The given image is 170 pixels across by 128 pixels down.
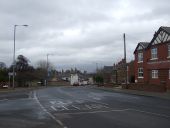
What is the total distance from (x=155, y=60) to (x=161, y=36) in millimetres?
3991

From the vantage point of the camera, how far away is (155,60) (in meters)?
54.8

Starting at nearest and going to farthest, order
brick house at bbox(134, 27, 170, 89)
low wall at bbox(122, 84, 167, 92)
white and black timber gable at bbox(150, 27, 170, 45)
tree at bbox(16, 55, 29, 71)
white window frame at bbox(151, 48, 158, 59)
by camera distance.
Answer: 1. low wall at bbox(122, 84, 167, 92)
2. white and black timber gable at bbox(150, 27, 170, 45)
3. brick house at bbox(134, 27, 170, 89)
4. white window frame at bbox(151, 48, 158, 59)
5. tree at bbox(16, 55, 29, 71)

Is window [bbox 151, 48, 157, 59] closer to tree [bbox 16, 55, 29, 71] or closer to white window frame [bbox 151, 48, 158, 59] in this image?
white window frame [bbox 151, 48, 158, 59]

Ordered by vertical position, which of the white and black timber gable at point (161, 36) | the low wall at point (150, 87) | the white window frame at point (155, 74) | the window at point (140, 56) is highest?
the white and black timber gable at point (161, 36)

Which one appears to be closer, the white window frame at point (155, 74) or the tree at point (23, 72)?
the white window frame at point (155, 74)

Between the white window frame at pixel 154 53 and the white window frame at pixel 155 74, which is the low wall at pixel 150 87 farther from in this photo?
the white window frame at pixel 154 53

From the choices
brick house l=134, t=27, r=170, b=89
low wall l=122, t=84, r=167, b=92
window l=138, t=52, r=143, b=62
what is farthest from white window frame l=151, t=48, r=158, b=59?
window l=138, t=52, r=143, b=62

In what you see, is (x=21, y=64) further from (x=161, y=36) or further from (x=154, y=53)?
(x=161, y=36)

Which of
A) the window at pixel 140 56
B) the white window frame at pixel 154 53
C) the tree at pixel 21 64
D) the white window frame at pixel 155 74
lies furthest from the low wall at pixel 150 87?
the tree at pixel 21 64

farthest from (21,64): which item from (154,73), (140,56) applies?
(154,73)

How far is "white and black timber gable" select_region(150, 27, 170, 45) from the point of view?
50.8 meters

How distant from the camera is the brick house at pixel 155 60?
168 feet

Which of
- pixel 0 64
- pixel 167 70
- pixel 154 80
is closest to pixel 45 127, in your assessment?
pixel 167 70

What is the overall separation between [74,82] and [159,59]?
61.4 m
